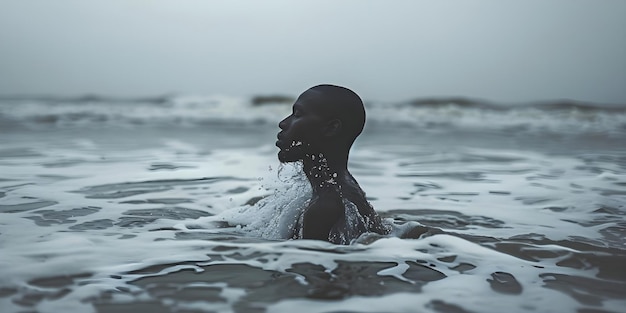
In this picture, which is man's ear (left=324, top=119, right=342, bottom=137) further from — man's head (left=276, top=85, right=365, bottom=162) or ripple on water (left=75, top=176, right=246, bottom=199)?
ripple on water (left=75, top=176, right=246, bottom=199)

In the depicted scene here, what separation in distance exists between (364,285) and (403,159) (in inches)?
236

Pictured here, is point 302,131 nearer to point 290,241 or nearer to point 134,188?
point 290,241

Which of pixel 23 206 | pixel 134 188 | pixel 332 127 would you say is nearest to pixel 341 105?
pixel 332 127

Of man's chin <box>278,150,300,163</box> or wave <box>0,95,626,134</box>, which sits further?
wave <box>0,95,626,134</box>

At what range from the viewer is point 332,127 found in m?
3.26

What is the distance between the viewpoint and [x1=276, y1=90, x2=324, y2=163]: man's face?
128 inches

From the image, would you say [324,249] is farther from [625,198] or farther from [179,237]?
[625,198]

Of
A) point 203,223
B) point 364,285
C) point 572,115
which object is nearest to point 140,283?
point 364,285

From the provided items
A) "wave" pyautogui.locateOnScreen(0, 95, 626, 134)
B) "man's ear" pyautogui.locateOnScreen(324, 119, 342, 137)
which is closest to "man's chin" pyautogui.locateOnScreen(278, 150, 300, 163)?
"man's ear" pyautogui.locateOnScreen(324, 119, 342, 137)

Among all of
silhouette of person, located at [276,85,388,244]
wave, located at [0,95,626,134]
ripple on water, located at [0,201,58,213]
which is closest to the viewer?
silhouette of person, located at [276,85,388,244]

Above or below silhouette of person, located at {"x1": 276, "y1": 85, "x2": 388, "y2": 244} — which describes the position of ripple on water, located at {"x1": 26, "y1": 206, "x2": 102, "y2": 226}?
below

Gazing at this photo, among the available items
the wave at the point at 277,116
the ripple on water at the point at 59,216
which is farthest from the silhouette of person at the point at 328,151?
the wave at the point at 277,116

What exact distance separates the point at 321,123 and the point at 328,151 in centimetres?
16

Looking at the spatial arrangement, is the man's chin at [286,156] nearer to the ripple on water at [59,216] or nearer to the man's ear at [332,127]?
the man's ear at [332,127]
